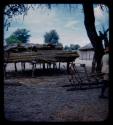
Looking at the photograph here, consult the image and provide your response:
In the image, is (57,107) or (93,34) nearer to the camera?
(57,107)

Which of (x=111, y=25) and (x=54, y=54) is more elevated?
(x=111, y=25)

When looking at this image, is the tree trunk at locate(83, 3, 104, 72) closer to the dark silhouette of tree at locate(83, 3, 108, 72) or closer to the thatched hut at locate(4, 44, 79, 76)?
the dark silhouette of tree at locate(83, 3, 108, 72)

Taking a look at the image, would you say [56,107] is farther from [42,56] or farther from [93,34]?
[42,56]

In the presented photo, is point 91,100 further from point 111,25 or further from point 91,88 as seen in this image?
point 111,25

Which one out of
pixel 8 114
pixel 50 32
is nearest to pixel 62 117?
pixel 8 114

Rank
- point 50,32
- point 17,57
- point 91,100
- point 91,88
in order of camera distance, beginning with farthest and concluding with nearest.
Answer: point 50,32 < point 17,57 < point 91,88 < point 91,100

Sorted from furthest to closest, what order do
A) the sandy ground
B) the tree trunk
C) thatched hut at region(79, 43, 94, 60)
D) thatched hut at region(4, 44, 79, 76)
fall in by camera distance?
thatched hut at region(79, 43, 94, 60) < thatched hut at region(4, 44, 79, 76) < the tree trunk < the sandy ground

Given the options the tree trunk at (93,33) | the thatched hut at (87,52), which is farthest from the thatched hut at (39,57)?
the thatched hut at (87,52)

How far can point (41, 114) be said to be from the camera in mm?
7812

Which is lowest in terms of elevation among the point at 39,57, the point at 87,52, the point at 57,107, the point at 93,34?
the point at 87,52

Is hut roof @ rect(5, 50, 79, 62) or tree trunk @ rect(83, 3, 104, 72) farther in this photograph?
hut roof @ rect(5, 50, 79, 62)

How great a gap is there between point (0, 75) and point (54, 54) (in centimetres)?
1843

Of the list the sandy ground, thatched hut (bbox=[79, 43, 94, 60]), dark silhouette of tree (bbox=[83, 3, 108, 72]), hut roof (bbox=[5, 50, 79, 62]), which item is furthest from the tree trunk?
thatched hut (bbox=[79, 43, 94, 60])

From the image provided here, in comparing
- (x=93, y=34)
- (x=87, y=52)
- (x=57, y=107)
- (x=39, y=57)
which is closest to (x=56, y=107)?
(x=57, y=107)
